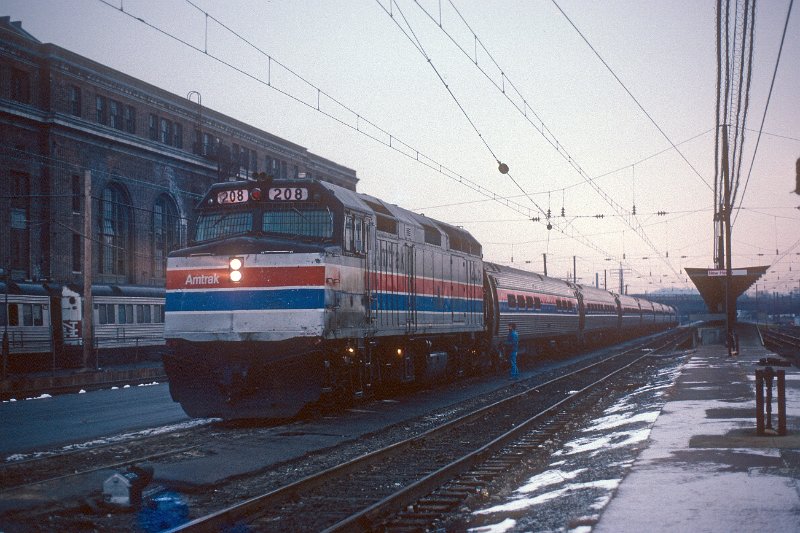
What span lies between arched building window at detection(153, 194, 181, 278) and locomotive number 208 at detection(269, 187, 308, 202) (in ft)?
122

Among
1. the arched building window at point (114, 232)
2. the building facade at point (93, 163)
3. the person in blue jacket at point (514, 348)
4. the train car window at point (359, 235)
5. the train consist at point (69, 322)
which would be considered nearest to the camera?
the train car window at point (359, 235)

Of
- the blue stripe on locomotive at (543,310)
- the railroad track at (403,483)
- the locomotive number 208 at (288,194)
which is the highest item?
the locomotive number 208 at (288,194)

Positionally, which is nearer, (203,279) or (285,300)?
(285,300)

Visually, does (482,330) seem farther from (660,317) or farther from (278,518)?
(660,317)

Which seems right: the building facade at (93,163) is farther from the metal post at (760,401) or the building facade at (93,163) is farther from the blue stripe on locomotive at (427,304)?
the metal post at (760,401)

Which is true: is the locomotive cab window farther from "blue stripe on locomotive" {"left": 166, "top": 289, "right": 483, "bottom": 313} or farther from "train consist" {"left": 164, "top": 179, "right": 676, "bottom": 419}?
"blue stripe on locomotive" {"left": 166, "top": 289, "right": 483, "bottom": 313}

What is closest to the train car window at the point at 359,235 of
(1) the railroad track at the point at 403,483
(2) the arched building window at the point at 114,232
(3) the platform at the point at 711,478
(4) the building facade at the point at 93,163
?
(1) the railroad track at the point at 403,483

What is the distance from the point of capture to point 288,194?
48.7 feet

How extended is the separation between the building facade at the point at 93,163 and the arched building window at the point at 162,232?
0.07 metres

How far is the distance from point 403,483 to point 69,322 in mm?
30262

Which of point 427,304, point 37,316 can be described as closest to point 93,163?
point 37,316

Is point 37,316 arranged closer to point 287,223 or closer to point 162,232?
point 162,232

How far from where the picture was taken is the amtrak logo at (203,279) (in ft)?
46.6

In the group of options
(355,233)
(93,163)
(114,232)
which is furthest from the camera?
(114,232)
